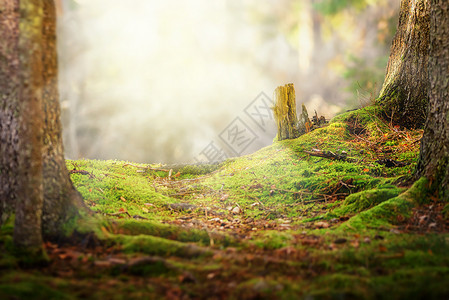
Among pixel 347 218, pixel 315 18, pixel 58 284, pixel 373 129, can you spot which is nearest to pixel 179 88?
pixel 315 18

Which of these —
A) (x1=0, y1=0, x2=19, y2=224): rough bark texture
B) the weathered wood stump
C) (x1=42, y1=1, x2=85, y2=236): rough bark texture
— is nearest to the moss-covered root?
(x1=42, y1=1, x2=85, y2=236): rough bark texture

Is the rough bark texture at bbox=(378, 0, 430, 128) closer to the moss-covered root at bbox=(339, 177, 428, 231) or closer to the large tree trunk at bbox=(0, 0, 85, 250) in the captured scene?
the moss-covered root at bbox=(339, 177, 428, 231)

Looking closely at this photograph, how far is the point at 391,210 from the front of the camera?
316 centimetres

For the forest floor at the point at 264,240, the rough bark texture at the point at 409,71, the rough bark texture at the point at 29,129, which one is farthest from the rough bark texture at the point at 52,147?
the rough bark texture at the point at 409,71

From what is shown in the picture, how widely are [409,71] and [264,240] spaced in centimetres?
550

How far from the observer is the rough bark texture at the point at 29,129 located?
6.96 ft

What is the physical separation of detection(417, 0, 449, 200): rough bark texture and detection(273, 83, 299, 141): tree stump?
154 inches

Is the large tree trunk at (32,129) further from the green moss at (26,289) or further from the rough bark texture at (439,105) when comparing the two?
the rough bark texture at (439,105)

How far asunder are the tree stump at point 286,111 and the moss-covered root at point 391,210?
405 centimetres

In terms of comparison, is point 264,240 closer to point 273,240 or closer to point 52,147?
point 273,240

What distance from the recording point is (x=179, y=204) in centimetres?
472

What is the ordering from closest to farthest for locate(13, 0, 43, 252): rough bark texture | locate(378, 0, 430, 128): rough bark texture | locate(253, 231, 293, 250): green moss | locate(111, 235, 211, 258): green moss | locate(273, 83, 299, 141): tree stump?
locate(13, 0, 43, 252): rough bark texture
locate(111, 235, 211, 258): green moss
locate(253, 231, 293, 250): green moss
locate(378, 0, 430, 128): rough bark texture
locate(273, 83, 299, 141): tree stump

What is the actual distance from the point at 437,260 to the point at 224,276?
1655 mm

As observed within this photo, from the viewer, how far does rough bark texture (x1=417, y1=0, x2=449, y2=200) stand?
312cm
